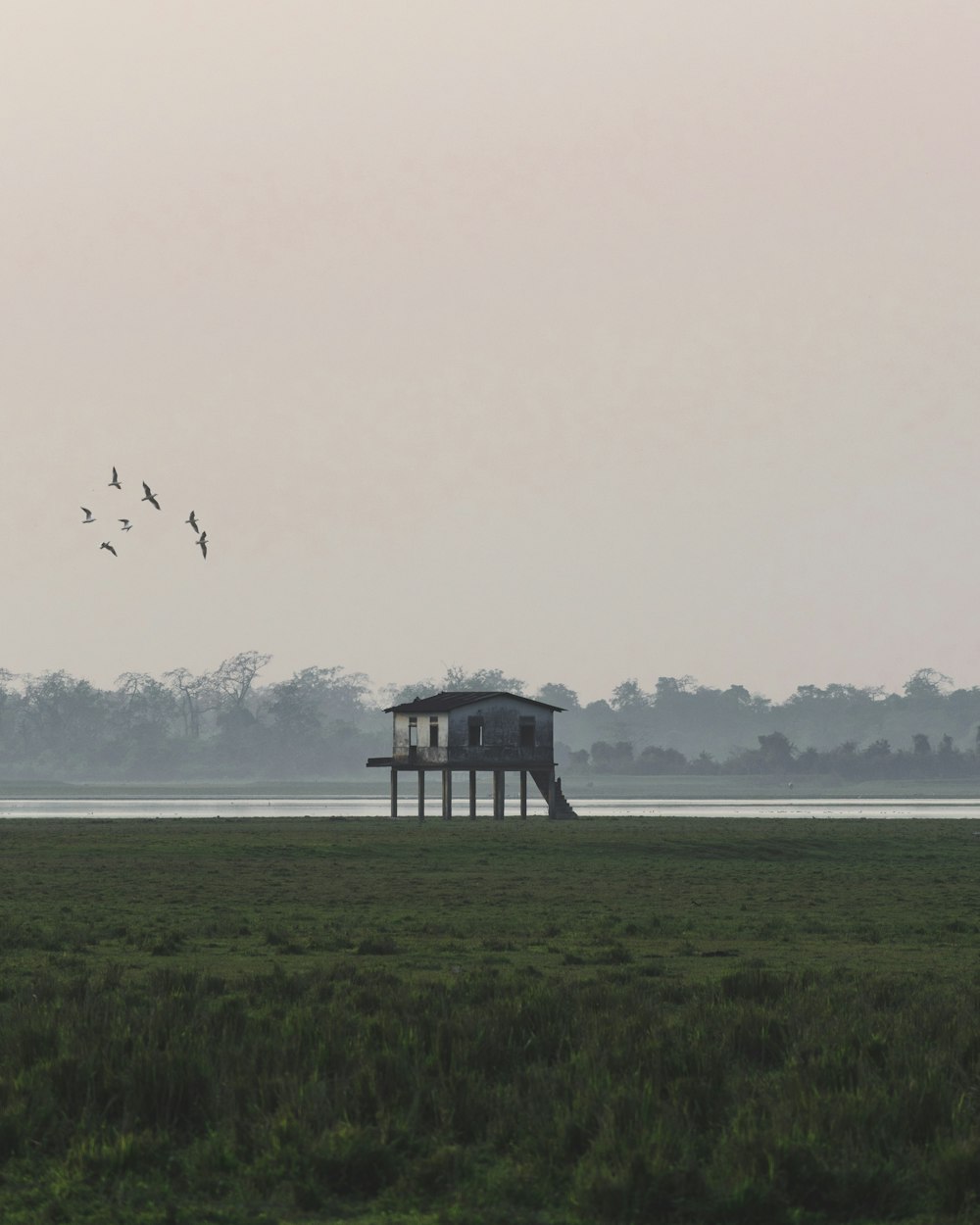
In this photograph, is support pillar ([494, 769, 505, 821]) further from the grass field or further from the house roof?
the grass field

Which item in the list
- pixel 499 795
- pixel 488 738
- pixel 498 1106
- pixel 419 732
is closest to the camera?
pixel 498 1106

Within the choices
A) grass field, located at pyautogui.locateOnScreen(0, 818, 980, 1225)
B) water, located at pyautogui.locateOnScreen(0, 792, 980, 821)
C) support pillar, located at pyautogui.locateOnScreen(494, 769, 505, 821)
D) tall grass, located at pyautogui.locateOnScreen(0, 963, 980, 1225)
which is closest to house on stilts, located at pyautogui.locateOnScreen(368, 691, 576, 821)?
support pillar, located at pyautogui.locateOnScreen(494, 769, 505, 821)

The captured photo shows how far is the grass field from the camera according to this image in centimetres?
1213

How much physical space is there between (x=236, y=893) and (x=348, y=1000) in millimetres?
19679

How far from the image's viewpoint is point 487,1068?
16.1 m

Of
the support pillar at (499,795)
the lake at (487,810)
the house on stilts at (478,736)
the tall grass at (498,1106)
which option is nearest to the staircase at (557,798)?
the house on stilts at (478,736)

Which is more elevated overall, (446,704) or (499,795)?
(446,704)

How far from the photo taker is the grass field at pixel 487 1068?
12.1m

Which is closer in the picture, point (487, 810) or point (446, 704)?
point (446, 704)

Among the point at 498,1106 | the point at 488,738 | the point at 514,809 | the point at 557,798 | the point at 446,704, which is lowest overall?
the point at 498,1106

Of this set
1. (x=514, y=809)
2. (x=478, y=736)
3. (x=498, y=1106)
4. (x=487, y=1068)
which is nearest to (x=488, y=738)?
(x=478, y=736)

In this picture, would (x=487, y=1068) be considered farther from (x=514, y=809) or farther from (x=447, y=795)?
(x=514, y=809)

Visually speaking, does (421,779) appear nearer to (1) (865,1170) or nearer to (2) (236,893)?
(2) (236,893)

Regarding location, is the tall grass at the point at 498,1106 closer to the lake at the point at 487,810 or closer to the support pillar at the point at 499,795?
the support pillar at the point at 499,795
